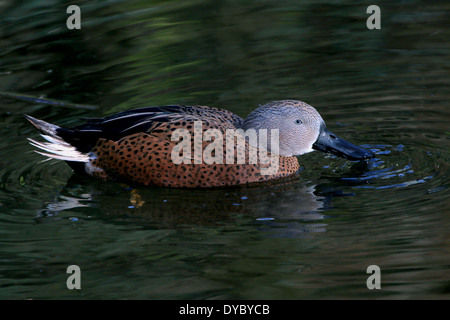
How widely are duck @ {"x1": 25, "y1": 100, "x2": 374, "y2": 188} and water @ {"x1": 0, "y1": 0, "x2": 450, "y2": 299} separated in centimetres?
17

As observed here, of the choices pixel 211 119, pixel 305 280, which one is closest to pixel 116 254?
pixel 305 280

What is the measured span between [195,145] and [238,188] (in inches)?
23.2

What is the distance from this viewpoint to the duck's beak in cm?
804

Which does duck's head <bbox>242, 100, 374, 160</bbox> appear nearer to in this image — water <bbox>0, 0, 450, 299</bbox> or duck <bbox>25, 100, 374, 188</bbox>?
duck <bbox>25, 100, 374, 188</bbox>

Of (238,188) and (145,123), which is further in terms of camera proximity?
(145,123)

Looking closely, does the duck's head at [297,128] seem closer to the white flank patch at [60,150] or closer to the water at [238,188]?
the water at [238,188]

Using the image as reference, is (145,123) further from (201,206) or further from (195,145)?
(201,206)

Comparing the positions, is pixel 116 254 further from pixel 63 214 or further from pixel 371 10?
pixel 371 10

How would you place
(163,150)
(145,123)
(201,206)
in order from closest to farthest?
(201,206), (163,150), (145,123)

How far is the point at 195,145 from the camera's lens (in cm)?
773

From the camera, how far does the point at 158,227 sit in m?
6.82

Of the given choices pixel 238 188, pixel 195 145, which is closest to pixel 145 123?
pixel 195 145

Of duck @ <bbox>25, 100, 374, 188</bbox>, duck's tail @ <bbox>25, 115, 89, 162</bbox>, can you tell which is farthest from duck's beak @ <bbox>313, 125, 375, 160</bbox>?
duck's tail @ <bbox>25, 115, 89, 162</bbox>

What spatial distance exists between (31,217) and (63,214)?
28cm
